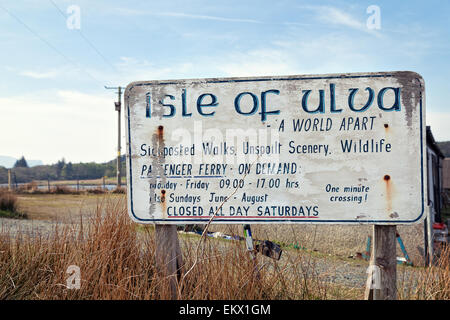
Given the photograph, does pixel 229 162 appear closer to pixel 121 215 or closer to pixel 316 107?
pixel 316 107

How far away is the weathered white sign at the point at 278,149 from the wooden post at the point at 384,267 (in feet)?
0.45

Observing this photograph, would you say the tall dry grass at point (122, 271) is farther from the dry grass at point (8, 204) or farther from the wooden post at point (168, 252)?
the dry grass at point (8, 204)

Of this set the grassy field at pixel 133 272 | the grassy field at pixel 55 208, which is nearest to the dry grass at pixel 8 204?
the grassy field at pixel 55 208

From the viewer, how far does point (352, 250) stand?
8.48m

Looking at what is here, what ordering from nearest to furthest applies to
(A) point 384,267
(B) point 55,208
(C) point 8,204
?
1. (A) point 384,267
2. (C) point 8,204
3. (B) point 55,208

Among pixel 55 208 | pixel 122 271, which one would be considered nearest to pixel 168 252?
pixel 122 271

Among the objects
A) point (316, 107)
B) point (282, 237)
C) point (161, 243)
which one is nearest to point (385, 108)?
point (316, 107)

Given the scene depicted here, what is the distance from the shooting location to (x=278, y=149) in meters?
3.27

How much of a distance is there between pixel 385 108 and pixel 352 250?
6031mm

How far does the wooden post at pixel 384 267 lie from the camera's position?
122 inches

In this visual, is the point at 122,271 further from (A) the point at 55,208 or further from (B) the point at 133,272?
(A) the point at 55,208

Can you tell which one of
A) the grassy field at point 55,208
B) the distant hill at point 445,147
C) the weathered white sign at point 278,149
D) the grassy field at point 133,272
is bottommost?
the grassy field at point 55,208

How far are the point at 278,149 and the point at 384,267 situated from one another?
1312 mm
